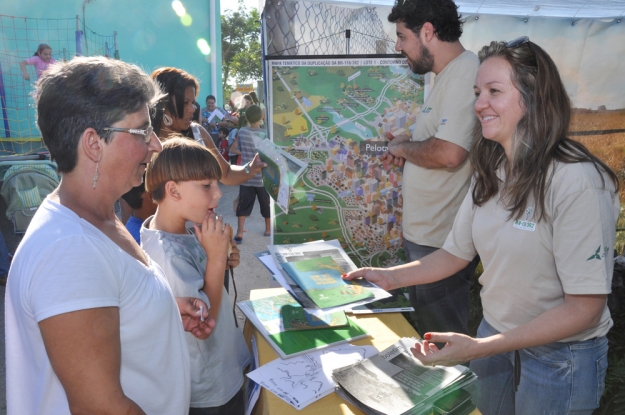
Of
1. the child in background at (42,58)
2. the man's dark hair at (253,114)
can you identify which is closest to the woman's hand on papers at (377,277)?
the man's dark hair at (253,114)

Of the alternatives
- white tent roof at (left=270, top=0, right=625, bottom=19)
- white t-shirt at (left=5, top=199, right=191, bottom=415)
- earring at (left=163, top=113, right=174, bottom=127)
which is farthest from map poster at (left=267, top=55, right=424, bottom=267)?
white t-shirt at (left=5, top=199, right=191, bottom=415)

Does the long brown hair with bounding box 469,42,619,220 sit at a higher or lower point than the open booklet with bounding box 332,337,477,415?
higher

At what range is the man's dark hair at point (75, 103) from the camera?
1006 mm

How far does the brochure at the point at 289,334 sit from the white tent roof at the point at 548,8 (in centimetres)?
237

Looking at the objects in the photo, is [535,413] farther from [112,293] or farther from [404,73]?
[404,73]

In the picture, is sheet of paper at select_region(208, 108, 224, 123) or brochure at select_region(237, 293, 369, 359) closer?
brochure at select_region(237, 293, 369, 359)

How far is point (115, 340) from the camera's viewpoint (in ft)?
3.17

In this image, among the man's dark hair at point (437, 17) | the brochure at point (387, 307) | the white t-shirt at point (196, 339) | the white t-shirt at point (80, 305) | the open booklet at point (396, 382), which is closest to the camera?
the white t-shirt at point (80, 305)

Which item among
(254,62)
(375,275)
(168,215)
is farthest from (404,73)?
(254,62)

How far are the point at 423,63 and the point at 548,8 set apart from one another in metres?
2.02

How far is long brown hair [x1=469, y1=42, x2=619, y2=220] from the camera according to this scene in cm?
140

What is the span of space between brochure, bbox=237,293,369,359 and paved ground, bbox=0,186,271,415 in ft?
6.11

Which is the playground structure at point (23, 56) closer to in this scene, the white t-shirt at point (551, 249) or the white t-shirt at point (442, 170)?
the white t-shirt at point (442, 170)

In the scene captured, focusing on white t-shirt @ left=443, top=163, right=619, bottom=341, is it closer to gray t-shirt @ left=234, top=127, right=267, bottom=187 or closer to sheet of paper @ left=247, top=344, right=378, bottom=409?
sheet of paper @ left=247, top=344, right=378, bottom=409
